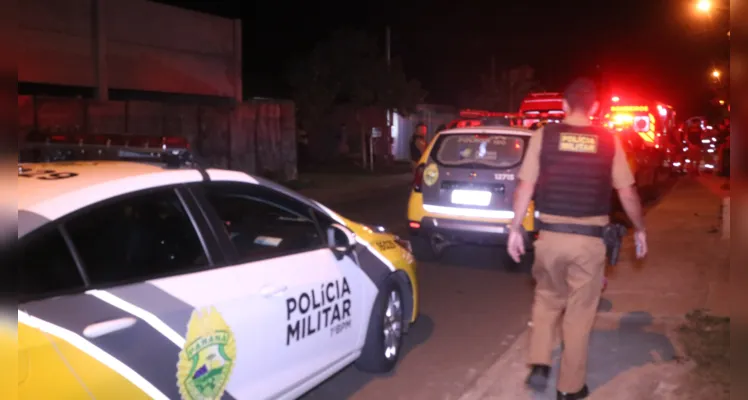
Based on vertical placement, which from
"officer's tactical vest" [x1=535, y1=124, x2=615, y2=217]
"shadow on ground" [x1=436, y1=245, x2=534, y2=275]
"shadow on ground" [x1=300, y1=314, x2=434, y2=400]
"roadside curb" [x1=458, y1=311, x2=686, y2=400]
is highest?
"officer's tactical vest" [x1=535, y1=124, x2=615, y2=217]

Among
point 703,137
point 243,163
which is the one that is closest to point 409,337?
point 243,163

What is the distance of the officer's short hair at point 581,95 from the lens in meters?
4.90

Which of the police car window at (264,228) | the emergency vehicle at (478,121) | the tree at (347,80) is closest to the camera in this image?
the police car window at (264,228)

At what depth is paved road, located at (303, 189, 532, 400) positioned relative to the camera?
554 cm

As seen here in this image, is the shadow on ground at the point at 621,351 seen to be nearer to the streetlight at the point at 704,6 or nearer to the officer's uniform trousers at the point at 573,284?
the officer's uniform trousers at the point at 573,284

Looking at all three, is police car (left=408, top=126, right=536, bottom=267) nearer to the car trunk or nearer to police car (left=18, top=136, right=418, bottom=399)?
the car trunk

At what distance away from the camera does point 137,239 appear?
3865 millimetres

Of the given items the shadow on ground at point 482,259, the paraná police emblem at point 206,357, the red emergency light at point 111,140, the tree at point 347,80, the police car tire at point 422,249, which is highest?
the tree at point 347,80

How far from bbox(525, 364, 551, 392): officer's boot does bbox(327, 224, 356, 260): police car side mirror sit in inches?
58.3

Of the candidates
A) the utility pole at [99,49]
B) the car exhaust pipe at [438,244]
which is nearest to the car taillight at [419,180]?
the car exhaust pipe at [438,244]

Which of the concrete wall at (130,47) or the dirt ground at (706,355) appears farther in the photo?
the concrete wall at (130,47)

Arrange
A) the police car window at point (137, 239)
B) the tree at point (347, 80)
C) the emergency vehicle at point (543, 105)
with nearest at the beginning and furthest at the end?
the police car window at point (137, 239) < the emergency vehicle at point (543, 105) < the tree at point (347, 80)

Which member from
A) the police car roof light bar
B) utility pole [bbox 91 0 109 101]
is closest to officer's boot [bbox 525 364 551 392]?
the police car roof light bar

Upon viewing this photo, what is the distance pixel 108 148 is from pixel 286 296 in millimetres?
1410
